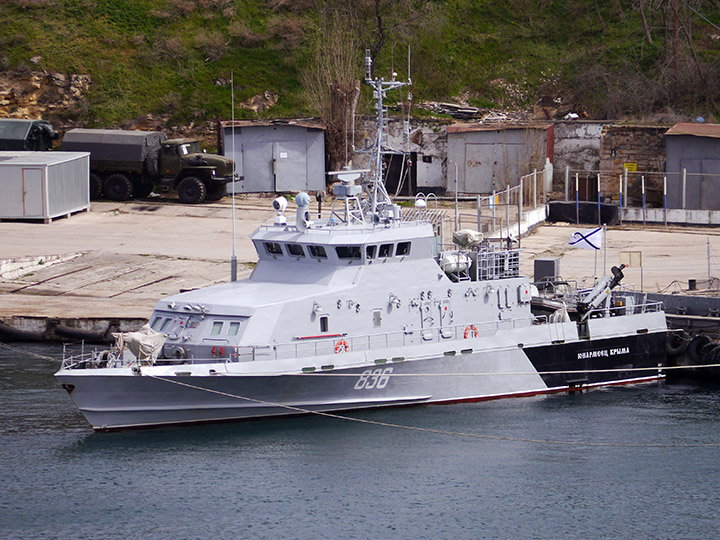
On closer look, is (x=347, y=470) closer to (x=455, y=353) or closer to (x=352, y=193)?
(x=455, y=353)

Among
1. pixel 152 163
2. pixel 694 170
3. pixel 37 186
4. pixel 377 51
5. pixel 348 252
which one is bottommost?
pixel 348 252

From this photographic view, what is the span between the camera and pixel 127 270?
34938 mm

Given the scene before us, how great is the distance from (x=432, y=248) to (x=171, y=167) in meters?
23.1

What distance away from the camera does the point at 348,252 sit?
74.6ft

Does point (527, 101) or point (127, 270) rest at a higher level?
point (527, 101)

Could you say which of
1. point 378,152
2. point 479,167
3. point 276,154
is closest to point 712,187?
point 479,167

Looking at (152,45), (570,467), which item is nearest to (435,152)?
(152,45)

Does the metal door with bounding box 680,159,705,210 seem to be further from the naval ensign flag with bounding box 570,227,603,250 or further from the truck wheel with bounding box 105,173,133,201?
the truck wheel with bounding box 105,173,133,201

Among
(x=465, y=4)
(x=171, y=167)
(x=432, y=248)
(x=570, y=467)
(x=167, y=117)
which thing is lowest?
(x=570, y=467)

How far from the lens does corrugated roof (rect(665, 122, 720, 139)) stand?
42750mm

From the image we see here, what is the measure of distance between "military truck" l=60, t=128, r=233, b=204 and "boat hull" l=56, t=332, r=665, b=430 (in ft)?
73.6

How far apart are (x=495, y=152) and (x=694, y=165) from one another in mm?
8584

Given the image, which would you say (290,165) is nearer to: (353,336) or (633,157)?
(633,157)

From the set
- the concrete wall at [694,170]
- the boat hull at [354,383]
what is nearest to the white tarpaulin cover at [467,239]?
the boat hull at [354,383]
